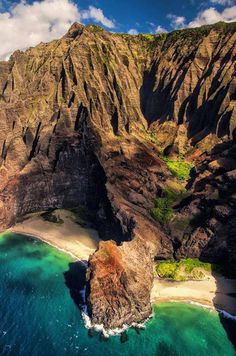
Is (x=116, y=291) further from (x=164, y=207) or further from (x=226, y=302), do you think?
(x=164, y=207)

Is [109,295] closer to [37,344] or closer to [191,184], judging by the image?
[37,344]

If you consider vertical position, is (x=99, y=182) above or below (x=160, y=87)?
below

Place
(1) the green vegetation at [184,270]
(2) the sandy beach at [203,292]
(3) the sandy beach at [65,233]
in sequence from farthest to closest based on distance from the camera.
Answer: (3) the sandy beach at [65,233] < (1) the green vegetation at [184,270] < (2) the sandy beach at [203,292]

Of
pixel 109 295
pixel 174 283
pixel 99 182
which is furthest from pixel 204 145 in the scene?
pixel 109 295

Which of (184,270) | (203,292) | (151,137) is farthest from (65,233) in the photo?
(151,137)

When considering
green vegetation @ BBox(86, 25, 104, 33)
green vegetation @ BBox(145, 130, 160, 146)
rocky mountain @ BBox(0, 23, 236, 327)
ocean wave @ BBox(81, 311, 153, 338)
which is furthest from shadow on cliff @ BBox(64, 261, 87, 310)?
green vegetation @ BBox(86, 25, 104, 33)

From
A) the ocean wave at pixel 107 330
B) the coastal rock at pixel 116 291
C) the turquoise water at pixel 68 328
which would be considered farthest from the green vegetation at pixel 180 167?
the ocean wave at pixel 107 330

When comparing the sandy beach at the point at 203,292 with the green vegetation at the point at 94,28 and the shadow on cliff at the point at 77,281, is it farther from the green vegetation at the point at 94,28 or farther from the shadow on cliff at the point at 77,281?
the green vegetation at the point at 94,28
